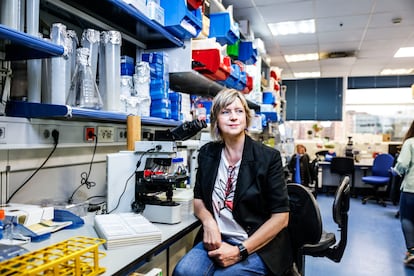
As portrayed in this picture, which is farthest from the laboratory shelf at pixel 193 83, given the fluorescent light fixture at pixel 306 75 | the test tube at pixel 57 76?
the fluorescent light fixture at pixel 306 75

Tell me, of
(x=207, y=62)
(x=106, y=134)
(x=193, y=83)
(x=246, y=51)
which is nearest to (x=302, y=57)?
(x=246, y=51)

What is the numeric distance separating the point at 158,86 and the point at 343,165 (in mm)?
5373

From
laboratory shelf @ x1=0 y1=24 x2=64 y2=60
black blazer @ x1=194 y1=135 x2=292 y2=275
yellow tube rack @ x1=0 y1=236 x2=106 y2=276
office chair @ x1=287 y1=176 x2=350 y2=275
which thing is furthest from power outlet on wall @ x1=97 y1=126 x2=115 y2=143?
office chair @ x1=287 y1=176 x2=350 y2=275

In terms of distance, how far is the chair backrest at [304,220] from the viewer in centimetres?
192

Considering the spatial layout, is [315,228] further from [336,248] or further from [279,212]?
[279,212]

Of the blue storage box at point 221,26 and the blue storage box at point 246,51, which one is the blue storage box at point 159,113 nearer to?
the blue storage box at point 221,26

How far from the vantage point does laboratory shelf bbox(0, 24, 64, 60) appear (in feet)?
3.77

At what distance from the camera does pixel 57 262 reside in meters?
0.92

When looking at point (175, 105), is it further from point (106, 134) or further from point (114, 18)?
point (114, 18)

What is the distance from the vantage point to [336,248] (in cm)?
210

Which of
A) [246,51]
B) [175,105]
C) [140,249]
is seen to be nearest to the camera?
[140,249]

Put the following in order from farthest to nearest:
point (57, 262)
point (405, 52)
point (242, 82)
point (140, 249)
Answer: point (405, 52) < point (242, 82) < point (140, 249) < point (57, 262)

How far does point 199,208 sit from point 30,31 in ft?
3.61

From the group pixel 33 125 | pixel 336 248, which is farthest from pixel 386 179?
pixel 33 125
